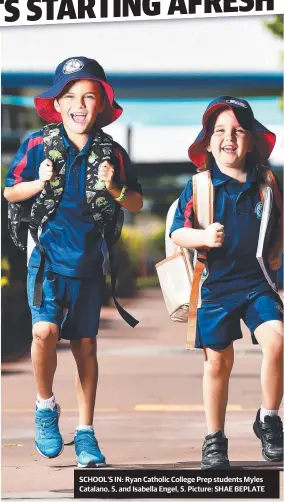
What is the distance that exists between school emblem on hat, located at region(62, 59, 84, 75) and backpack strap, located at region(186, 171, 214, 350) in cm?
99

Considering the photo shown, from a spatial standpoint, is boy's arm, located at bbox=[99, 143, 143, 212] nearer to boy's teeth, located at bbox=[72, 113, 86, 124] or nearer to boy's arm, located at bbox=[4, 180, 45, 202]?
boy's teeth, located at bbox=[72, 113, 86, 124]

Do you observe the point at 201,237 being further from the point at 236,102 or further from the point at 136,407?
the point at 136,407

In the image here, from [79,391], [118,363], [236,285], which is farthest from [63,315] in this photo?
[118,363]

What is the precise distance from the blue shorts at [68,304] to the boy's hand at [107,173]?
55 centimetres

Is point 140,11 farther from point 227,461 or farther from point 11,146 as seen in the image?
point 227,461

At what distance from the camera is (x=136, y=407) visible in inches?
414

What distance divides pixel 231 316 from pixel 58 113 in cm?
164

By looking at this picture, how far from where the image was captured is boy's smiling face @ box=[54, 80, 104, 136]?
8.75 meters

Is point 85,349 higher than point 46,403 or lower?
higher

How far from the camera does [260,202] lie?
862 centimetres

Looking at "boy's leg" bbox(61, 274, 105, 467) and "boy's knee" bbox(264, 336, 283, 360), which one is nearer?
"boy's knee" bbox(264, 336, 283, 360)

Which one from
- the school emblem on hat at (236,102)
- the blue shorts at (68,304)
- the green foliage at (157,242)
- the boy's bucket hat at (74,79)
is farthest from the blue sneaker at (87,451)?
the school emblem on hat at (236,102)

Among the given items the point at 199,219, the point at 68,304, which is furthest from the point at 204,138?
the point at 68,304

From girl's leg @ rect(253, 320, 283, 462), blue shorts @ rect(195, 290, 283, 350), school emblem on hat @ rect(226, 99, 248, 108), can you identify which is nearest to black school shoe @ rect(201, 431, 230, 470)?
girl's leg @ rect(253, 320, 283, 462)
